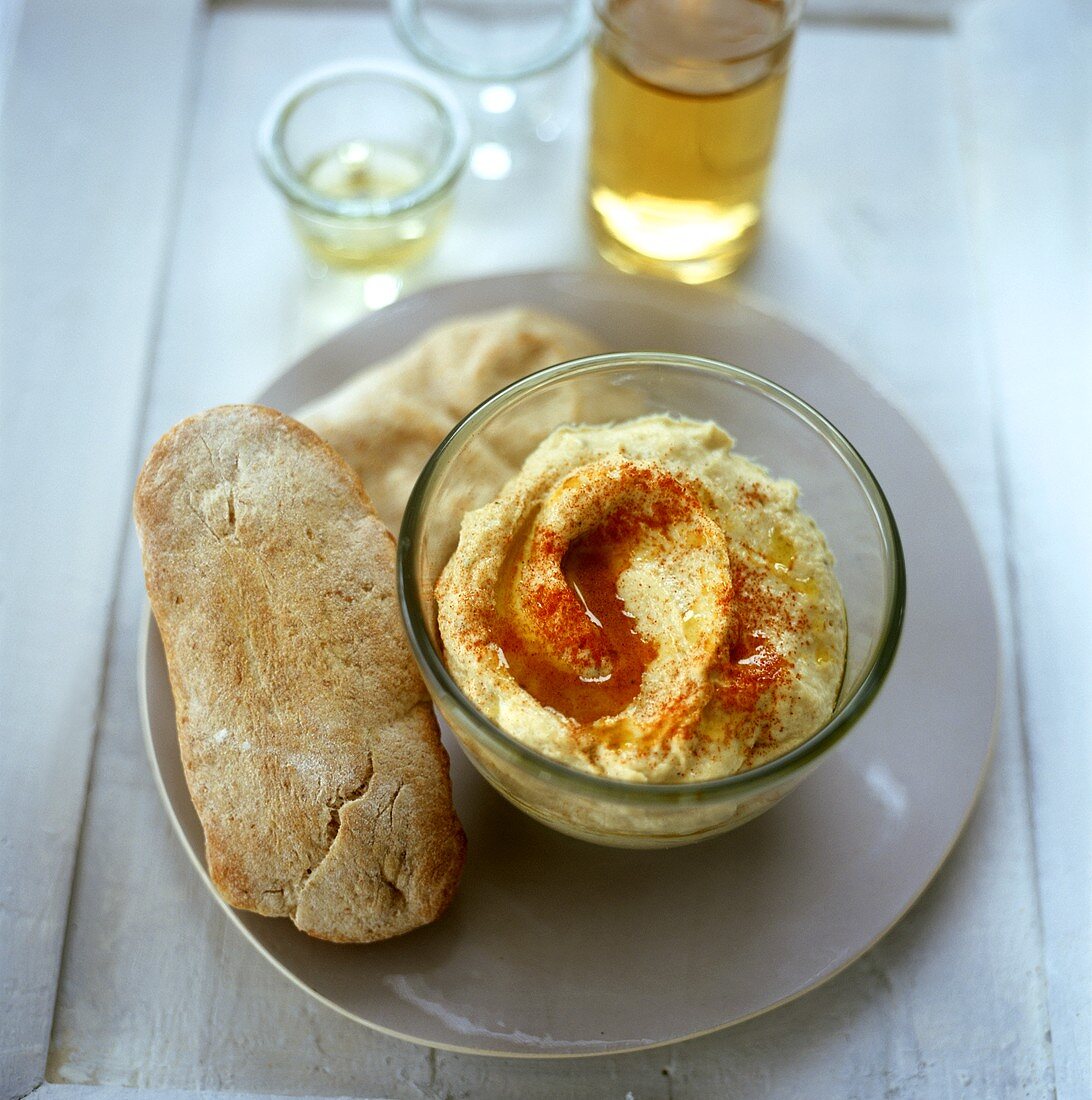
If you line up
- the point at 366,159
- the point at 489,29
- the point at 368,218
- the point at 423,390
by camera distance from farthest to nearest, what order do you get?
the point at 489,29, the point at 366,159, the point at 368,218, the point at 423,390

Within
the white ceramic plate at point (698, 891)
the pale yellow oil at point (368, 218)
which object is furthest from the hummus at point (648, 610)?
the pale yellow oil at point (368, 218)

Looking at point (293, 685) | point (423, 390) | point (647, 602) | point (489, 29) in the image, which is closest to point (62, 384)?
point (423, 390)

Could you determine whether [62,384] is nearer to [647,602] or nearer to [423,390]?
[423,390]

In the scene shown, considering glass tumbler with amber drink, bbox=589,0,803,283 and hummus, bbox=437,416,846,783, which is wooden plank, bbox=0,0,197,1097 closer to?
hummus, bbox=437,416,846,783

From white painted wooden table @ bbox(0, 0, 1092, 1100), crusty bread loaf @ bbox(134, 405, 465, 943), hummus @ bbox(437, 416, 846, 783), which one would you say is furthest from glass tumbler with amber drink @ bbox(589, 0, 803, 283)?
crusty bread loaf @ bbox(134, 405, 465, 943)

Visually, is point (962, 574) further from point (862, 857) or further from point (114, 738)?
point (114, 738)

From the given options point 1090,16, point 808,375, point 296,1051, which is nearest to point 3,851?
point 296,1051
